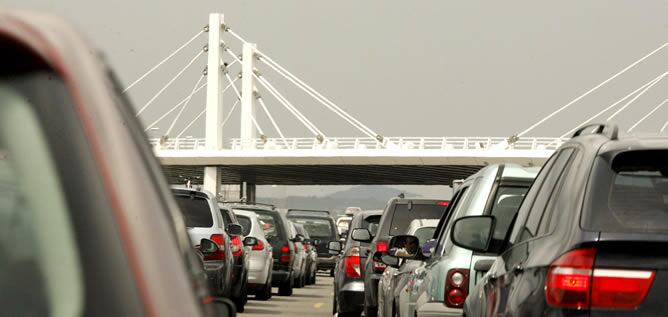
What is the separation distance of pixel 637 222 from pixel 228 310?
2.14 meters

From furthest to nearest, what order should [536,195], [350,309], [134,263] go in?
[350,309]
[536,195]
[134,263]

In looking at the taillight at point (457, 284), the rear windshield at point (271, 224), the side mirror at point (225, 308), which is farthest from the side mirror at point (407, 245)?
the rear windshield at point (271, 224)

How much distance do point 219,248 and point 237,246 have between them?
10.0 feet

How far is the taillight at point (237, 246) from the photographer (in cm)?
1906

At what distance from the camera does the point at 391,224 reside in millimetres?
15250

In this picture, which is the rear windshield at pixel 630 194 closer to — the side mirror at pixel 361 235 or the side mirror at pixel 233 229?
the side mirror at pixel 361 235

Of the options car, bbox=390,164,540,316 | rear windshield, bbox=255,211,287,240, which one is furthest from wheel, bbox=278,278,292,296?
car, bbox=390,164,540,316

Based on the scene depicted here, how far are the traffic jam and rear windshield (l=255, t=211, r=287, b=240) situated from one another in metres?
14.4

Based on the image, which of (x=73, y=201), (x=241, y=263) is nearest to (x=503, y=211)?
(x=73, y=201)

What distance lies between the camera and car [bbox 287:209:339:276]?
45.3 metres

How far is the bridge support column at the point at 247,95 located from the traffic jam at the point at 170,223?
8818cm

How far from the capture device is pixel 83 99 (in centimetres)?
177

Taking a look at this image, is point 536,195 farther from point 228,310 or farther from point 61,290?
point 61,290

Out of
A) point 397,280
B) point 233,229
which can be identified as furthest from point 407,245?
point 233,229
